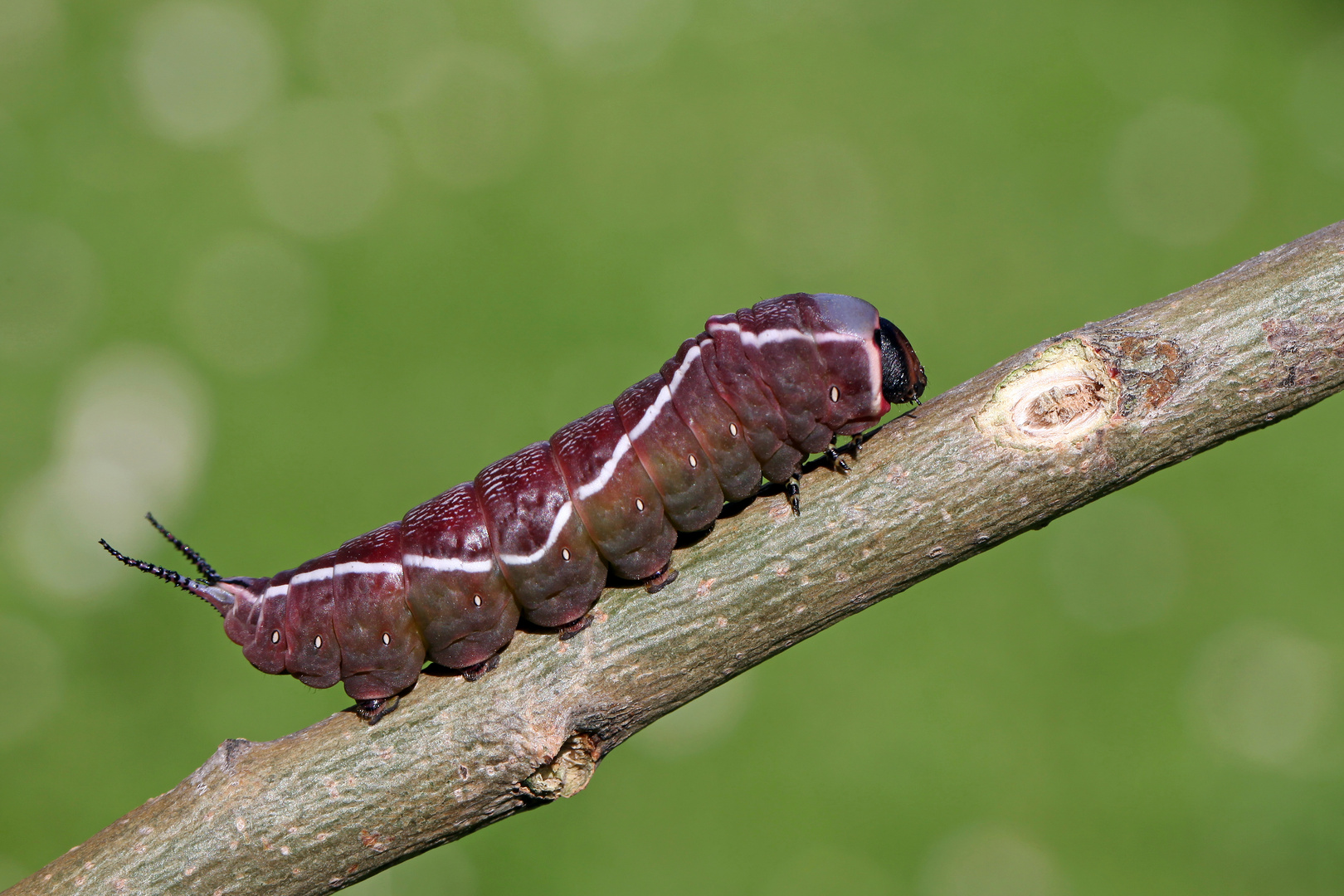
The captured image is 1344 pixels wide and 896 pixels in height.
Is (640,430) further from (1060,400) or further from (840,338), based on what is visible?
(1060,400)

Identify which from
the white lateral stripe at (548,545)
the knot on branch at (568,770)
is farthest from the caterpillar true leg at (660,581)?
the knot on branch at (568,770)

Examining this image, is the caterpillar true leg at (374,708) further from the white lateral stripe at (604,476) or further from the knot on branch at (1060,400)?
the knot on branch at (1060,400)

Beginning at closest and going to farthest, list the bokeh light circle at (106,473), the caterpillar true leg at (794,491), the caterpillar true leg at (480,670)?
the caterpillar true leg at (794,491)
the caterpillar true leg at (480,670)
the bokeh light circle at (106,473)

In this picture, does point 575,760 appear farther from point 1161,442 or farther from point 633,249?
point 633,249

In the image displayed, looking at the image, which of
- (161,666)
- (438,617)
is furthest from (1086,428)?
(161,666)

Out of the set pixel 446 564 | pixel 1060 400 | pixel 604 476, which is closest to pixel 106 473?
pixel 446 564

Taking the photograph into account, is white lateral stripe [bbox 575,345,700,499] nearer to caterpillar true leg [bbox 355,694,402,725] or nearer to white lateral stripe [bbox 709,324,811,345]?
white lateral stripe [bbox 709,324,811,345]
